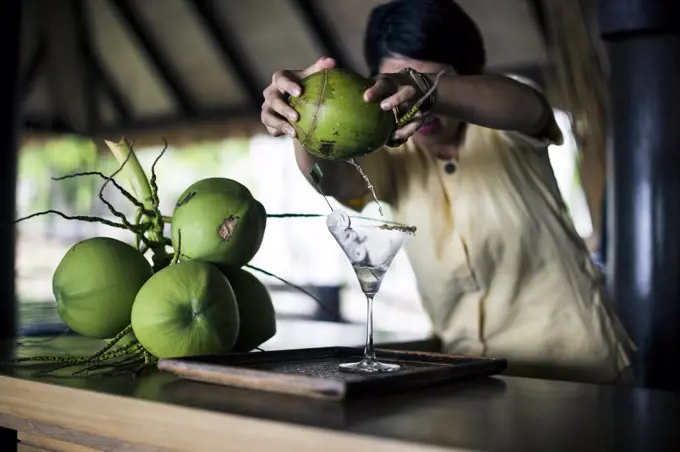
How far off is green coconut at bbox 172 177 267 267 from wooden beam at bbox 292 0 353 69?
3422mm

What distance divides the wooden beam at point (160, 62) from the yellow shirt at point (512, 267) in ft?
13.1

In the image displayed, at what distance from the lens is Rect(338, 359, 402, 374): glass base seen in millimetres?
737

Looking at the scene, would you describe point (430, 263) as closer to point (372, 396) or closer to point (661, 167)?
point (372, 396)

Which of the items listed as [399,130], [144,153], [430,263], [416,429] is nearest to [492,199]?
[430,263]

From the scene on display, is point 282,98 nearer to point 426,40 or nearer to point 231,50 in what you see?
point 426,40

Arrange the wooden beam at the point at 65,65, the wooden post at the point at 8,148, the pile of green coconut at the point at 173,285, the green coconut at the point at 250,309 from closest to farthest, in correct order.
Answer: the pile of green coconut at the point at 173,285, the green coconut at the point at 250,309, the wooden post at the point at 8,148, the wooden beam at the point at 65,65

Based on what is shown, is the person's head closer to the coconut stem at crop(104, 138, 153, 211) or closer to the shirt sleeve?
the shirt sleeve

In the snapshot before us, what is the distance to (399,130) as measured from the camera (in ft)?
2.60

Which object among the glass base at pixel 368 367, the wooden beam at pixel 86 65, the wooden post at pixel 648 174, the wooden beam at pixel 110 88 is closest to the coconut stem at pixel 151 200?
the glass base at pixel 368 367

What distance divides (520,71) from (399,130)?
9.93 ft

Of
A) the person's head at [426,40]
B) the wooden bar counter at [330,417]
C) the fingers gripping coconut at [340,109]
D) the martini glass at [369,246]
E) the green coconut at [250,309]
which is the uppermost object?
the person's head at [426,40]

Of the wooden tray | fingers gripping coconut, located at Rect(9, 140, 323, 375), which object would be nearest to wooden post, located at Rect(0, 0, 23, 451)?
fingers gripping coconut, located at Rect(9, 140, 323, 375)

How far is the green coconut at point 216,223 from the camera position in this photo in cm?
80

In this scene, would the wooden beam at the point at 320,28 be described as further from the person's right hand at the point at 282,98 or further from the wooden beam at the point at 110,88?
the person's right hand at the point at 282,98
